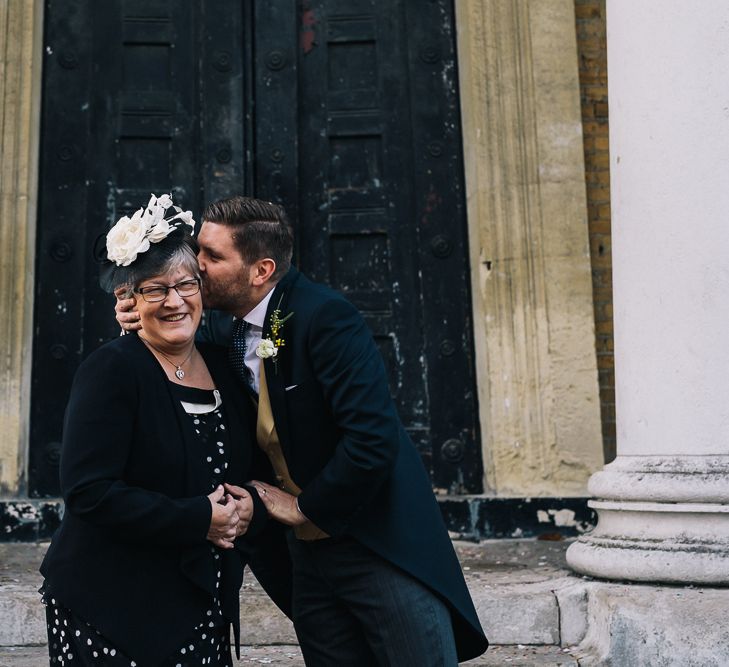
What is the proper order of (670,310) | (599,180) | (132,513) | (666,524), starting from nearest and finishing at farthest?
(132,513) < (666,524) < (670,310) < (599,180)

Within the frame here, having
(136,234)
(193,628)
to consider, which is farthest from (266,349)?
(193,628)

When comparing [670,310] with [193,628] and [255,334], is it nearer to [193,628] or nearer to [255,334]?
[255,334]

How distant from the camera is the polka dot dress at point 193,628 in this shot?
230cm

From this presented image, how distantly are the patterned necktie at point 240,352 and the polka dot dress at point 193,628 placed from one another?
0.56ft

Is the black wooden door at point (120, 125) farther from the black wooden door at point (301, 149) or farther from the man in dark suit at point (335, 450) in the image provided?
the man in dark suit at point (335, 450)

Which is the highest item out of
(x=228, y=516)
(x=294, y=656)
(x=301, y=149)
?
(x=301, y=149)

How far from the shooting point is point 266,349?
8.63ft

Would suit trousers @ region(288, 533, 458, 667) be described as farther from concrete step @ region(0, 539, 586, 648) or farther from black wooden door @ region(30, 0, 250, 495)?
black wooden door @ region(30, 0, 250, 495)

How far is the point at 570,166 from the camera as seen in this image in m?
5.82

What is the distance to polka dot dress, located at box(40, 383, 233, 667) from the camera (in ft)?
7.54

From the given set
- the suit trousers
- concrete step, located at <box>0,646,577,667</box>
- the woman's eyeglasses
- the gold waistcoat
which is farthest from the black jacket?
concrete step, located at <box>0,646,577,667</box>

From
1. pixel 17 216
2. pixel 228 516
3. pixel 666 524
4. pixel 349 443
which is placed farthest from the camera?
pixel 17 216

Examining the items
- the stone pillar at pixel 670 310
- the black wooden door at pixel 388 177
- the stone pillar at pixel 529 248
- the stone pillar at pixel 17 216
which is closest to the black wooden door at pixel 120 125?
the stone pillar at pixel 17 216

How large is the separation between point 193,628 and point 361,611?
1.80 feet
